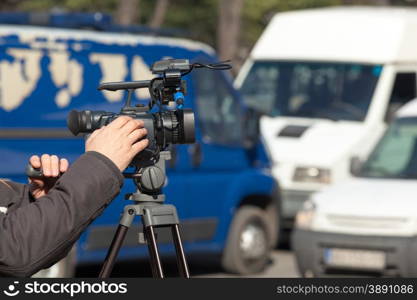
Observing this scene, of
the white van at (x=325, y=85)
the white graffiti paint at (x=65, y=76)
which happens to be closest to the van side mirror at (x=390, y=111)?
the white van at (x=325, y=85)

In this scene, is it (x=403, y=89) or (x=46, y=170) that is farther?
(x=403, y=89)

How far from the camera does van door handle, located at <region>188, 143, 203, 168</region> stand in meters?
10.3

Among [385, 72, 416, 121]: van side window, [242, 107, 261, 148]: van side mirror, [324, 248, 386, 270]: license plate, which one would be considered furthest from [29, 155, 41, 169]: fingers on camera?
[385, 72, 416, 121]: van side window

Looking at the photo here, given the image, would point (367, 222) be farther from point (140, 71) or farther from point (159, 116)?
point (159, 116)

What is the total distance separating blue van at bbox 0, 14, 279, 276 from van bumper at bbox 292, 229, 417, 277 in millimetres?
1047

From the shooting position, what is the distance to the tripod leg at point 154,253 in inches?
146

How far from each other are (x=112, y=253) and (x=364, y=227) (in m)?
5.95

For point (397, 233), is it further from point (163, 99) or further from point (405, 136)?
point (163, 99)

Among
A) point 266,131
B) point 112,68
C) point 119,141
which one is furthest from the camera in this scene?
point 266,131

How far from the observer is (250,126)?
11.2 m

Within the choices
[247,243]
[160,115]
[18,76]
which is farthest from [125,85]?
[247,243]

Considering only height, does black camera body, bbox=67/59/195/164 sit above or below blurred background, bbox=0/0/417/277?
above

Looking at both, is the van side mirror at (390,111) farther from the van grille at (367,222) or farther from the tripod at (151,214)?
the tripod at (151,214)

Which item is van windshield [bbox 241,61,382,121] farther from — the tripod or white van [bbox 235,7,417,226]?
the tripod
